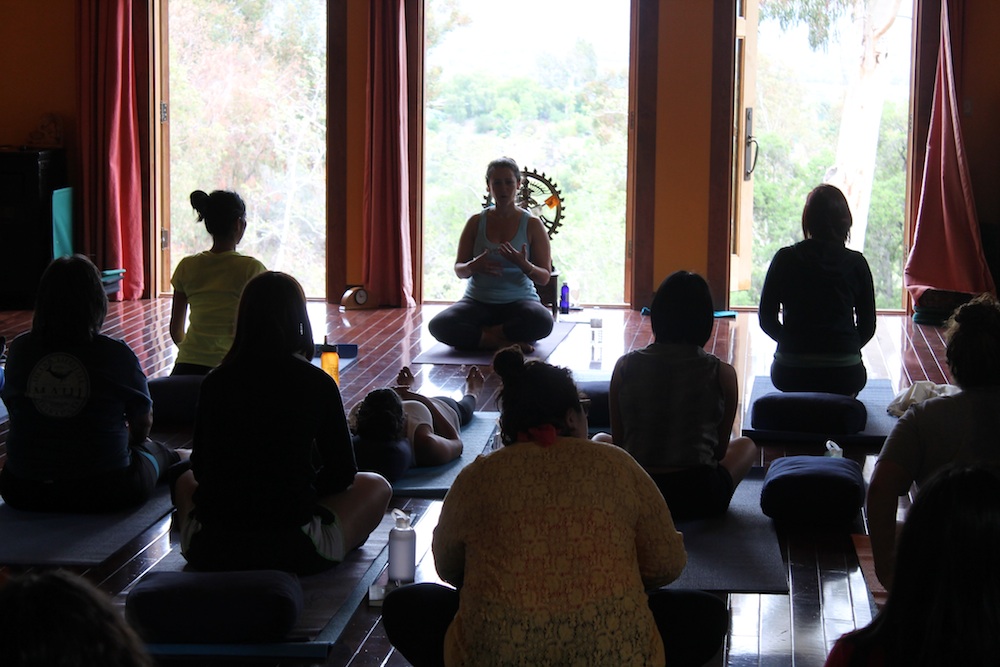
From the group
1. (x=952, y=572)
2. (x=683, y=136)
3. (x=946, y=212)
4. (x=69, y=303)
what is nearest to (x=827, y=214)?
(x=69, y=303)

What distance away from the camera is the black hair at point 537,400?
2143mm

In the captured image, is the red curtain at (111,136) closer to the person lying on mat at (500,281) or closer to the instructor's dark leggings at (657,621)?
the person lying on mat at (500,281)

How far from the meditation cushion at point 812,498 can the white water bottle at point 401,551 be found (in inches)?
42.2

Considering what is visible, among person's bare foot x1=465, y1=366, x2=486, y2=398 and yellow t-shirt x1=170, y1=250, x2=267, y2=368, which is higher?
yellow t-shirt x1=170, y1=250, x2=267, y2=368

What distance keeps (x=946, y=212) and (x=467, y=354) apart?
10.5 feet

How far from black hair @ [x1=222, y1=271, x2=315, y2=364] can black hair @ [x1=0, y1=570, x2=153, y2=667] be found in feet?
5.93

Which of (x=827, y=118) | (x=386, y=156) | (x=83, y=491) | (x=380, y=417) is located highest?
(x=827, y=118)

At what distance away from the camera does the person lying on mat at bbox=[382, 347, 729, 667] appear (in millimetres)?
2049

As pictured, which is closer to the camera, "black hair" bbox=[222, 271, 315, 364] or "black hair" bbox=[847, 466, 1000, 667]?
"black hair" bbox=[847, 466, 1000, 667]

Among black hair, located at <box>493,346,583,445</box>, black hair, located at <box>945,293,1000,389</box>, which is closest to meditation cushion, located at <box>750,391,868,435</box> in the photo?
black hair, located at <box>945,293,1000,389</box>

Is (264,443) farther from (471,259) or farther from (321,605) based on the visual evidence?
(471,259)

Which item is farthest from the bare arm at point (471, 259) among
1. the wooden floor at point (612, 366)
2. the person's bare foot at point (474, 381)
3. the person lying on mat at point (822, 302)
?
the person lying on mat at point (822, 302)

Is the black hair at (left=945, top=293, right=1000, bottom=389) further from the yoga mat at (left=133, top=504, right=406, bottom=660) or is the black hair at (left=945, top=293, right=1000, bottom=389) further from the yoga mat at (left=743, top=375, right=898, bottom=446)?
the yoga mat at (left=743, top=375, right=898, bottom=446)

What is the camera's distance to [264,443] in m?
2.82
